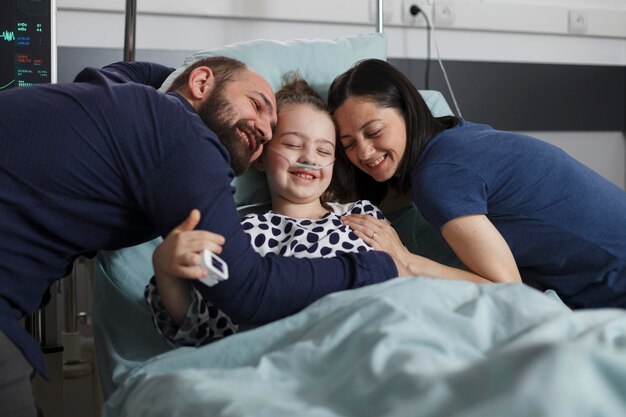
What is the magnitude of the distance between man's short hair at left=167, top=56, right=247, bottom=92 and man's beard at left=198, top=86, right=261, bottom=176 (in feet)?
0.15

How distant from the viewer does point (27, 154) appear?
1400mm

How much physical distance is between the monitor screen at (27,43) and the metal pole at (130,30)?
256mm

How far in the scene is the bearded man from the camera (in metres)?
1.36

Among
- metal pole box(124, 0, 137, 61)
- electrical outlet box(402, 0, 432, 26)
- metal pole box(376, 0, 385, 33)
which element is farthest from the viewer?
electrical outlet box(402, 0, 432, 26)

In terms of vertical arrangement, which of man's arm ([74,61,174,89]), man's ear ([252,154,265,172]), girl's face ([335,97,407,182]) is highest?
man's arm ([74,61,174,89])

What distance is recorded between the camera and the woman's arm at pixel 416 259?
176 cm

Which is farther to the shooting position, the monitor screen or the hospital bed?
the monitor screen

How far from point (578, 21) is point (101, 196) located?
2.50 meters

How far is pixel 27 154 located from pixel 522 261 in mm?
1184

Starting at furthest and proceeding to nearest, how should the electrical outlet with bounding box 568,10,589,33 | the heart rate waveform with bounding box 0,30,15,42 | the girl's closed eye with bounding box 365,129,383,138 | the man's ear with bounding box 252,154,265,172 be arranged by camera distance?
the electrical outlet with bounding box 568,10,589,33 → the heart rate waveform with bounding box 0,30,15,42 → the man's ear with bounding box 252,154,265,172 → the girl's closed eye with bounding box 365,129,383,138

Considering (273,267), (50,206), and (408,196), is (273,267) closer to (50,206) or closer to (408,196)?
(50,206)

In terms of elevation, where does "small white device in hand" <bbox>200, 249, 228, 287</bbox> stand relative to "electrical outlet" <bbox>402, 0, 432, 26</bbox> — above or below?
below

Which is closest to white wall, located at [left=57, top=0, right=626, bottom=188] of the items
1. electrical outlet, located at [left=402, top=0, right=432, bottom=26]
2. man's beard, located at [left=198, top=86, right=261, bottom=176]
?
electrical outlet, located at [left=402, top=0, right=432, bottom=26]

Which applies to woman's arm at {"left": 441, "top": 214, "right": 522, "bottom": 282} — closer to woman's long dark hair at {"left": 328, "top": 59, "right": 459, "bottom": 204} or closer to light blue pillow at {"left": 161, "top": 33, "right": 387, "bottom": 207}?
woman's long dark hair at {"left": 328, "top": 59, "right": 459, "bottom": 204}
